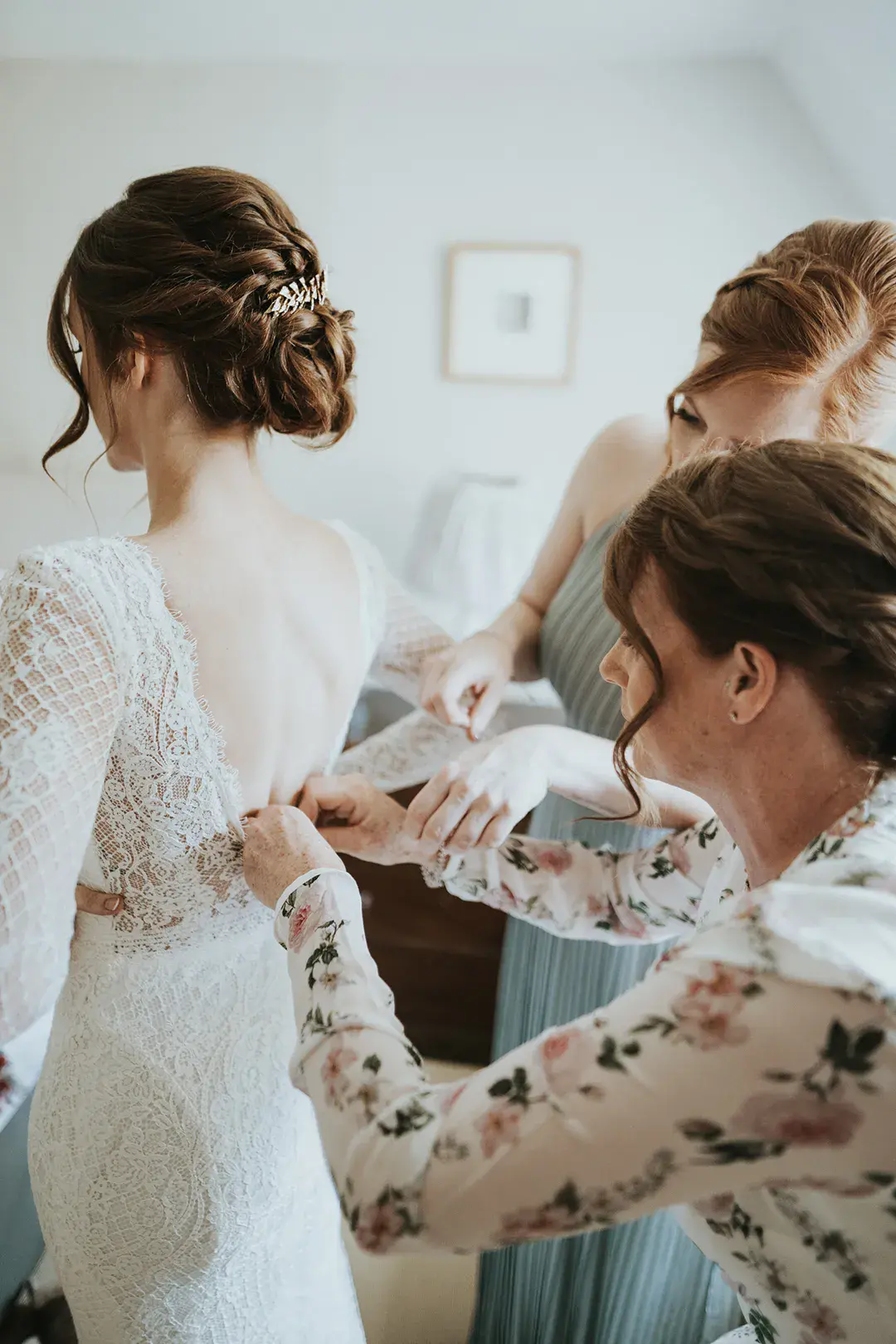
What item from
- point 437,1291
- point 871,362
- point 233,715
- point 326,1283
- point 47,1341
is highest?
point 871,362

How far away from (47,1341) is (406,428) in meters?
2.24

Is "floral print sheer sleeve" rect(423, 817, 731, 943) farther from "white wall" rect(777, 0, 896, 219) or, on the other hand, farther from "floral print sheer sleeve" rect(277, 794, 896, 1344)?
"white wall" rect(777, 0, 896, 219)

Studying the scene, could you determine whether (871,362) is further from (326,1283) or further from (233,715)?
(326,1283)

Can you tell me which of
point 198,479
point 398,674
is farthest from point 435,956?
point 198,479

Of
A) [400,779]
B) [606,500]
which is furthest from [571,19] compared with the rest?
[400,779]

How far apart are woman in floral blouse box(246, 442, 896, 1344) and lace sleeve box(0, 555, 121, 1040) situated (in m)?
0.19

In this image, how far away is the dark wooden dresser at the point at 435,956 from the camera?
2100 millimetres

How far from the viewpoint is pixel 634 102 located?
2.30 m

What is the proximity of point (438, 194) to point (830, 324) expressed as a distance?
1.90m

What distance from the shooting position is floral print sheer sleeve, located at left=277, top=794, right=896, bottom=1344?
503 millimetres

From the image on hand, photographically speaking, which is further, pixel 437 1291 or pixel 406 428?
pixel 406 428

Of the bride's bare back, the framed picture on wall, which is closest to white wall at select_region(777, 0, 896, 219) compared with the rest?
the framed picture on wall

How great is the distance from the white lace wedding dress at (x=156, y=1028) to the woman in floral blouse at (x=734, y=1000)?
150 millimetres

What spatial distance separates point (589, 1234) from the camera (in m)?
1.23
